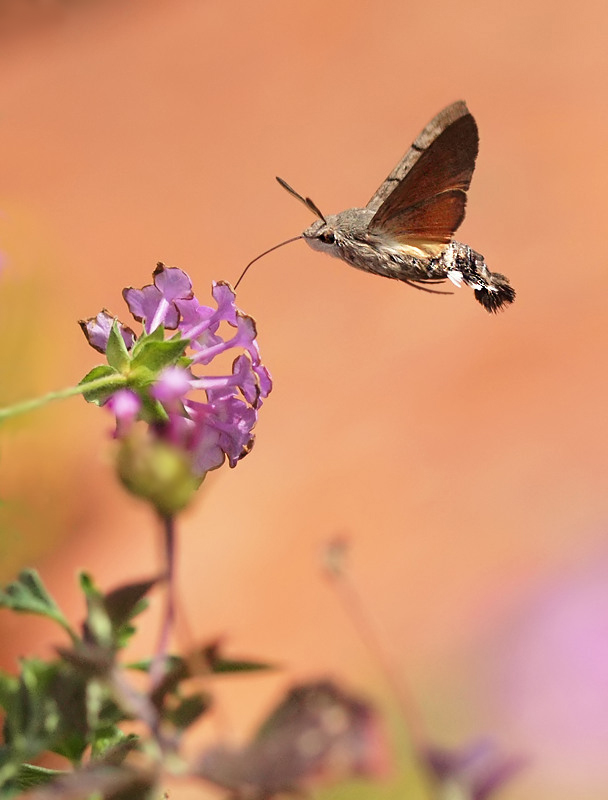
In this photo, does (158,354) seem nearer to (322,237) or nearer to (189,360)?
(189,360)

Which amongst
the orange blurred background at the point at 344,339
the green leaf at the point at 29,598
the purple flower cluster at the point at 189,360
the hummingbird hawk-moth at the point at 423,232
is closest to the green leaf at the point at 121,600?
the green leaf at the point at 29,598

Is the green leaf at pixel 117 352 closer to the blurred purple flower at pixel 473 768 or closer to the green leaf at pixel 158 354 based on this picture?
the green leaf at pixel 158 354

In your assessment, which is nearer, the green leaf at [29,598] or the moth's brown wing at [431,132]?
the green leaf at [29,598]

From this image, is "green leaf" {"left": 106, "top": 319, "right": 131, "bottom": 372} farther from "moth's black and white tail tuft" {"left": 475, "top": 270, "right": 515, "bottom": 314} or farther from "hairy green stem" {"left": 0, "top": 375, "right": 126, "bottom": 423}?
"moth's black and white tail tuft" {"left": 475, "top": 270, "right": 515, "bottom": 314}

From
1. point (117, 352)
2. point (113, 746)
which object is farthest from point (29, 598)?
point (117, 352)

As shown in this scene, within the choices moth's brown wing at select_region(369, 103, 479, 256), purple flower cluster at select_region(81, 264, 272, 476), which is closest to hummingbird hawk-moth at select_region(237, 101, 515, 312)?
moth's brown wing at select_region(369, 103, 479, 256)

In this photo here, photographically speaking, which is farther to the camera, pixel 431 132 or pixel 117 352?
pixel 431 132
